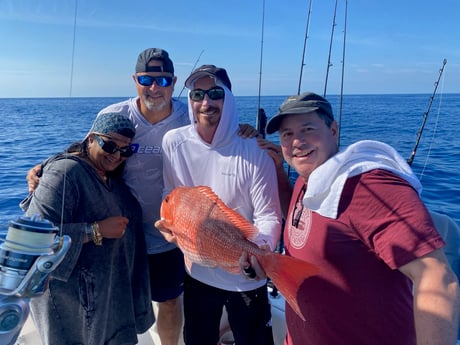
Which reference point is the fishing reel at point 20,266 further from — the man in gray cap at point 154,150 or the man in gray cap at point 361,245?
the man in gray cap at point 154,150

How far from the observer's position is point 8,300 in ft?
3.50

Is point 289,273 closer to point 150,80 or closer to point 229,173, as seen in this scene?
point 229,173

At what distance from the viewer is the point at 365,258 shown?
145 centimetres

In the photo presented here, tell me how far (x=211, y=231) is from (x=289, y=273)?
600mm

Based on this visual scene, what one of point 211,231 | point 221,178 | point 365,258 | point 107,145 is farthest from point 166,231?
point 365,258

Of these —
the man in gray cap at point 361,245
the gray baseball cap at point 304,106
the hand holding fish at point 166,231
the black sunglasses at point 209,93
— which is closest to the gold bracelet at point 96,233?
the hand holding fish at point 166,231

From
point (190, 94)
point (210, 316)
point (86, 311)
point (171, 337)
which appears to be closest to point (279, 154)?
point (190, 94)

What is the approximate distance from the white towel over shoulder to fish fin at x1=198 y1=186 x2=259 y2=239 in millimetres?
557

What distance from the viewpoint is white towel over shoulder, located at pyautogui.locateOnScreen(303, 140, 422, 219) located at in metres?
1.42

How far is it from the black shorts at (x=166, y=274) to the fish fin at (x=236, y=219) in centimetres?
96

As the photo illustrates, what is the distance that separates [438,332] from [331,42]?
181 inches

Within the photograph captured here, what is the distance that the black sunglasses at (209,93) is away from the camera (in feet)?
7.99

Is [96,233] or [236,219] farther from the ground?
[236,219]

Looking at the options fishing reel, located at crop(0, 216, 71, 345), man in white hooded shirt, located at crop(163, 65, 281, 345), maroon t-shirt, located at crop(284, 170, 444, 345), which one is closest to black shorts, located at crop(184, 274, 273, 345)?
man in white hooded shirt, located at crop(163, 65, 281, 345)
